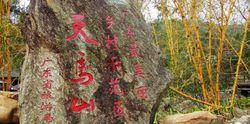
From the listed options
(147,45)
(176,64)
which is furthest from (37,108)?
(176,64)

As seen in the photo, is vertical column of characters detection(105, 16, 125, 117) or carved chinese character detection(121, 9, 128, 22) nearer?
vertical column of characters detection(105, 16, 125, 117)

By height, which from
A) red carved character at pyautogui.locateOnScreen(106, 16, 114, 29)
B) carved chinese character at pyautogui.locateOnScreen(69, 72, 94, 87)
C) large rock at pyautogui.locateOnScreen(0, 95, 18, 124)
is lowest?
large rock at pyautogui.locateOnScreen(0, 95, 18, 124)

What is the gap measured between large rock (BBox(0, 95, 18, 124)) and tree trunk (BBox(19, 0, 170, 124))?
0.74m

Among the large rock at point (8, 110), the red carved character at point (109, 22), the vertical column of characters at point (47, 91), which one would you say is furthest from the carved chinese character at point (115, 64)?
the large rock at point (8, 110)

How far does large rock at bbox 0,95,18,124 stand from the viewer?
338cm

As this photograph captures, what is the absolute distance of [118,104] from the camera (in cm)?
278

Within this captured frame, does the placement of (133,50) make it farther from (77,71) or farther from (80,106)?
(80,106)

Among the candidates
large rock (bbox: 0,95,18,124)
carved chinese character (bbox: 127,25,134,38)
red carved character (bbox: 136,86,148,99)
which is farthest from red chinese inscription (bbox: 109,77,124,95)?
large rock (bbox: 0,95,18,124)

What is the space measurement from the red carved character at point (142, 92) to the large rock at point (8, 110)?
1162mm

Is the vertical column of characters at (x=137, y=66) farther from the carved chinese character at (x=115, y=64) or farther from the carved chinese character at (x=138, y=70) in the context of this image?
the carved chinese character at (x=115, y=64)

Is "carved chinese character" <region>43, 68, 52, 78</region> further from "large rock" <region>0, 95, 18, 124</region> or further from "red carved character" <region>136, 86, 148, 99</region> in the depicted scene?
"large rock" <region>0, 95, 18, 124</region>

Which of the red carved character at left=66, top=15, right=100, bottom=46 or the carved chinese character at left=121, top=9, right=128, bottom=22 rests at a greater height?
the carved chinese character at left=121, top=9, right=128, bottom=22

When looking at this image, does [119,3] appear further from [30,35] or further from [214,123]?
[214,123]

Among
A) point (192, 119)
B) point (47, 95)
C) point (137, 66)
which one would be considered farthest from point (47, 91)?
point (192, 119)
